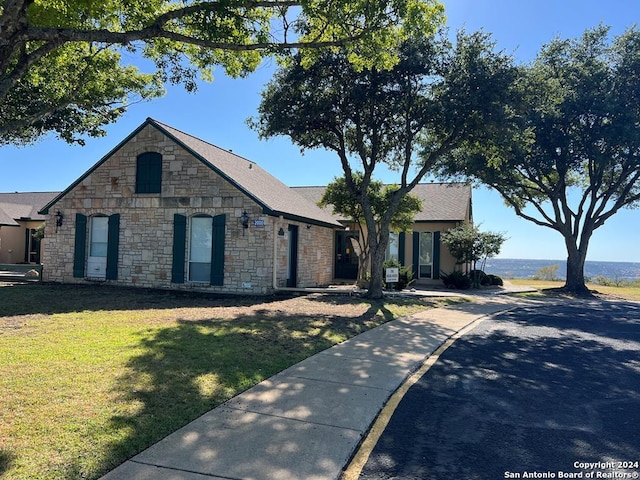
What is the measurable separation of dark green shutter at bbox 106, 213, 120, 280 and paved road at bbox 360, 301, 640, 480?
43.8ft

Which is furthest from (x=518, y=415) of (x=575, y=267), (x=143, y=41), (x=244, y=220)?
(x=575, y=267)

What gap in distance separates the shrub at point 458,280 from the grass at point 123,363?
912cm

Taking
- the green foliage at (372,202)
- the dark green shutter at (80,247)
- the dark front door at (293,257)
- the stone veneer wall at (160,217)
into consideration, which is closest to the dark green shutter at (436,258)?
the green foliage at (372,202)

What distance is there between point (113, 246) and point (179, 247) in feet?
9.83

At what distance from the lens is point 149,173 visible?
16.7 m

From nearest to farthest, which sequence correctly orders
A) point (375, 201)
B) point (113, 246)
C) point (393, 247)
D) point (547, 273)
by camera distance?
1. point (113, 246)
2. point (375, 201)
3. point (393, 247)
4. point (547, 273)

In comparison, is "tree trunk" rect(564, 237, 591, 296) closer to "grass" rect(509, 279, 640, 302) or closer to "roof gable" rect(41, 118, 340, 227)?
"grass" rect(509, 279, 640, 302)

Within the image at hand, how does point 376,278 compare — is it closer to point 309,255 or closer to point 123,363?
point 309,255

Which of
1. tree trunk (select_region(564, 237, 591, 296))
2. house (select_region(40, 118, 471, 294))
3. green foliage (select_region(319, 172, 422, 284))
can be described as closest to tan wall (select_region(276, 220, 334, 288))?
house (select_region(40, 118, 471, 294))

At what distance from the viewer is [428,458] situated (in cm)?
389

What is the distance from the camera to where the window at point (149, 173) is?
1655cm

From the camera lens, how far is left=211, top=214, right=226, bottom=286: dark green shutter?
1551cm

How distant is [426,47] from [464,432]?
1237cm

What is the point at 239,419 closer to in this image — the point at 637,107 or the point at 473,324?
the point at 473,324
